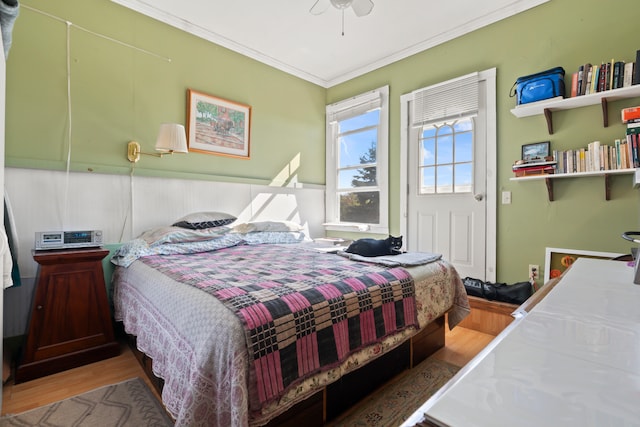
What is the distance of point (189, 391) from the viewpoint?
3.46ft

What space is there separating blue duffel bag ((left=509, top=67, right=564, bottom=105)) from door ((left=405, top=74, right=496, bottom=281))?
0.33m

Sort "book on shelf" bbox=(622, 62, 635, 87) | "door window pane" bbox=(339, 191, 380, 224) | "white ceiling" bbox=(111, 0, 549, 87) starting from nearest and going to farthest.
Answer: "book on shelf" bbox=(622, 62, 635, 87) < "white ceiling" bbox=(111, 0, 549, 87) < "door window pane" bbox=(339, 191, 380, 224)

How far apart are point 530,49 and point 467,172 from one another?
1148mm

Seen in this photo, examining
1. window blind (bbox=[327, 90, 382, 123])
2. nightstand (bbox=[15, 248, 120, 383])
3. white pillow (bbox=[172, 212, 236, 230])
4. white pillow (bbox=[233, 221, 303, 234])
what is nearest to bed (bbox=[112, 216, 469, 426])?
nightstand (bbox=[15, 248, 120, 383])

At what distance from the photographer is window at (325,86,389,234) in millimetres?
3746

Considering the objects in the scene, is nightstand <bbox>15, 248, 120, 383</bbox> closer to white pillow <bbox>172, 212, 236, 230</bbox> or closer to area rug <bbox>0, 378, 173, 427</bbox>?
area rug <bbox>0, 378, 173, 427</bbox>

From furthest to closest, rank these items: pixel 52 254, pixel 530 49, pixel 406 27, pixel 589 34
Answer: pixel 406 27 < pixel 530 49 < pixel 589 34 < pixel 52 254

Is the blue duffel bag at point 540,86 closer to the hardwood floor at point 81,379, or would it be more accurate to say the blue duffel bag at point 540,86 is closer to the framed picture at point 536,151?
the framed picture at point 536,151

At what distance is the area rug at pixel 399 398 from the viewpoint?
4.98 ft

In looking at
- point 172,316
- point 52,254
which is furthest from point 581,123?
point 52,254

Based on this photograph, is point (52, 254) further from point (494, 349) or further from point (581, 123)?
point (581, 123)

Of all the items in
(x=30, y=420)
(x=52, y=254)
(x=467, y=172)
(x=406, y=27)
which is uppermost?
(x=406, y=27)

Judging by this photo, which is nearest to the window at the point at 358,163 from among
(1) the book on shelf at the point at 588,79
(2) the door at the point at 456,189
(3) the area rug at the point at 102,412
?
Answer: (2) the door at the point at 456,189

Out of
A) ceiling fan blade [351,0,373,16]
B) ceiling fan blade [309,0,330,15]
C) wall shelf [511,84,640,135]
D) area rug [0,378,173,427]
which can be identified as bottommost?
area rug [0,378,173,427]
